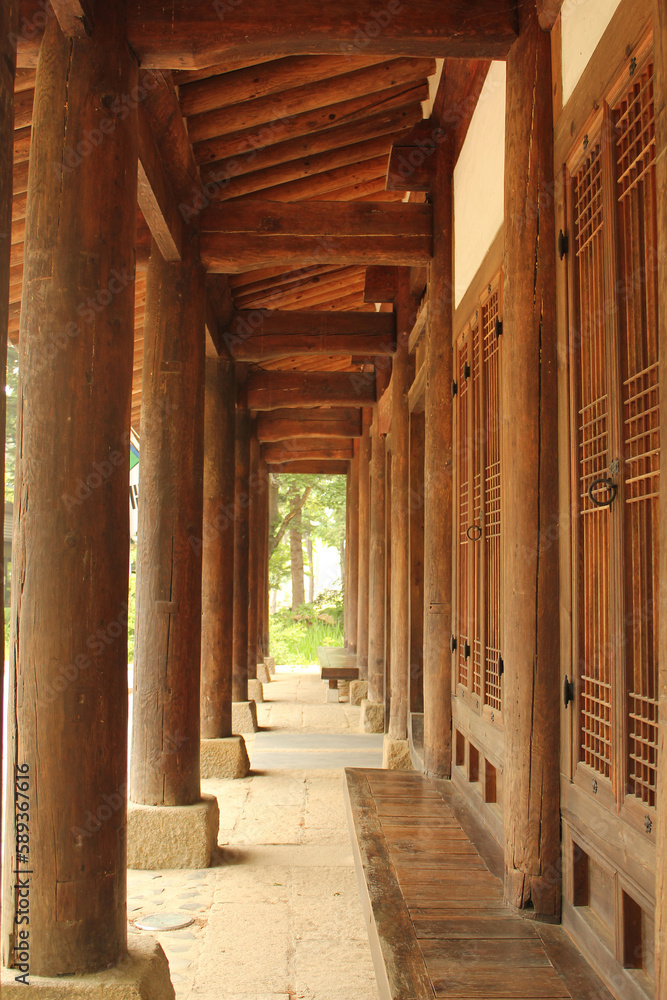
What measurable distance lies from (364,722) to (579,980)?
22.7 ft

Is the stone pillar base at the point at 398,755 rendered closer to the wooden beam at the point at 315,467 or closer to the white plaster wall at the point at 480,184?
the white plaster wall at the point at 480,184

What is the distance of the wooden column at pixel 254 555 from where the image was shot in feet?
37.2

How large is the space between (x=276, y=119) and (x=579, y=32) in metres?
2.39

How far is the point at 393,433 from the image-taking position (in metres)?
7.21

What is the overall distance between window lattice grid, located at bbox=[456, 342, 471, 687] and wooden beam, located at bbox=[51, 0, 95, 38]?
2.55 meters

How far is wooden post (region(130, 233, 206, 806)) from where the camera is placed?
15.1 feet

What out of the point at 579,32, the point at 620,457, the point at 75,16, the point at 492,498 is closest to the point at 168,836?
the point at 492,498

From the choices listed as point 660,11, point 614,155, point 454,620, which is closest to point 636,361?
point 614,155

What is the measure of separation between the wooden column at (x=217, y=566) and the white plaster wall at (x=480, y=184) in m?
2.76

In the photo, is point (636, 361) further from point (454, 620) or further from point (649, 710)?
point (454, 620)

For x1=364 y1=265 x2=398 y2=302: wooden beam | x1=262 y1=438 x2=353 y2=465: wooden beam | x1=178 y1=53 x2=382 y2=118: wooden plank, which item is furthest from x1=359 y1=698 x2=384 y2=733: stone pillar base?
x1=178 y1=53 x2=382 y2=118: wooden plank

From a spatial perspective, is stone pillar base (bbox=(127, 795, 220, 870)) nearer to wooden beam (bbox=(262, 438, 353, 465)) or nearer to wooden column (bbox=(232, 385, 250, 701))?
wooden column (bbox=(232, 385, 250, 701))

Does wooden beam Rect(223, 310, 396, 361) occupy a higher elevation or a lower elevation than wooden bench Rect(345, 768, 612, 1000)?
higher

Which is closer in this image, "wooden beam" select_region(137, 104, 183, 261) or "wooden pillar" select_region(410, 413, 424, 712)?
"wooden beam" select_region(137, 104, 183, 261)
